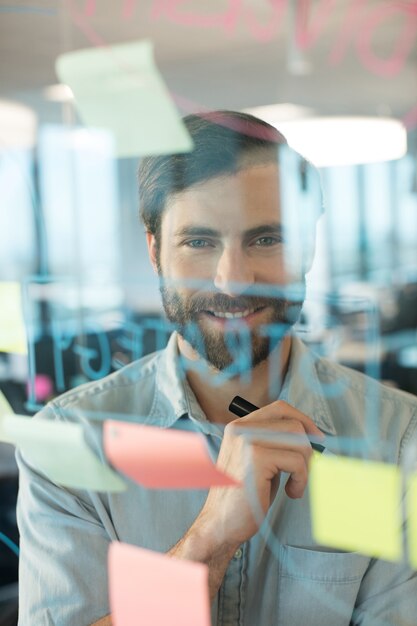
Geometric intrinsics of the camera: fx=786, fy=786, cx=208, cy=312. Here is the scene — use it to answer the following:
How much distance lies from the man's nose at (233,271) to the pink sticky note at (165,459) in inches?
6.5

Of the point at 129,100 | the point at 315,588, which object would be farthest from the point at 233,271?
the point at 315,588

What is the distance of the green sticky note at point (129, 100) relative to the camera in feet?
2.69

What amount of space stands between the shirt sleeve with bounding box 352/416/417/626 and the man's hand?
0.10 m

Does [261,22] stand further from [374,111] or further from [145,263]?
[145,263]

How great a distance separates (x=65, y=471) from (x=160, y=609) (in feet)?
0.62

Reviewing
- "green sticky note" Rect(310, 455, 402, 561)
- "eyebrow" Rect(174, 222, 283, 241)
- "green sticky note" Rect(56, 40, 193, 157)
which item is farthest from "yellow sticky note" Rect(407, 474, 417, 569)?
"green sticky note" Rect(56, 40, 193, 157)

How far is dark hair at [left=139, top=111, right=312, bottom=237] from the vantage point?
0.76 meters

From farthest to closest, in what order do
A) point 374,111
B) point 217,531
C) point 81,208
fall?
point 81,208 < point 217,531 < point 374,111

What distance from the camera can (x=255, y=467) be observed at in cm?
78

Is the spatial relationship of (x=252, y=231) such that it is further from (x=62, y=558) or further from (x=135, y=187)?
(x=62, y=558)

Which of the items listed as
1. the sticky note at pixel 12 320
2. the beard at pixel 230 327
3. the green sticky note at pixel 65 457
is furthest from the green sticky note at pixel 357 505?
the sticky note at pixel 12 320

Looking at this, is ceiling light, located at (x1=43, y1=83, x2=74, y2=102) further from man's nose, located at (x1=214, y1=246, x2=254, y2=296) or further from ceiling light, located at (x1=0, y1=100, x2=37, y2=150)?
man's nose, located at (x1=214, y1=246, x2=254, y2=296)

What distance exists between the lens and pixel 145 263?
86 centimetres

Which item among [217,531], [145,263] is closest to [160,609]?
[217,531]
